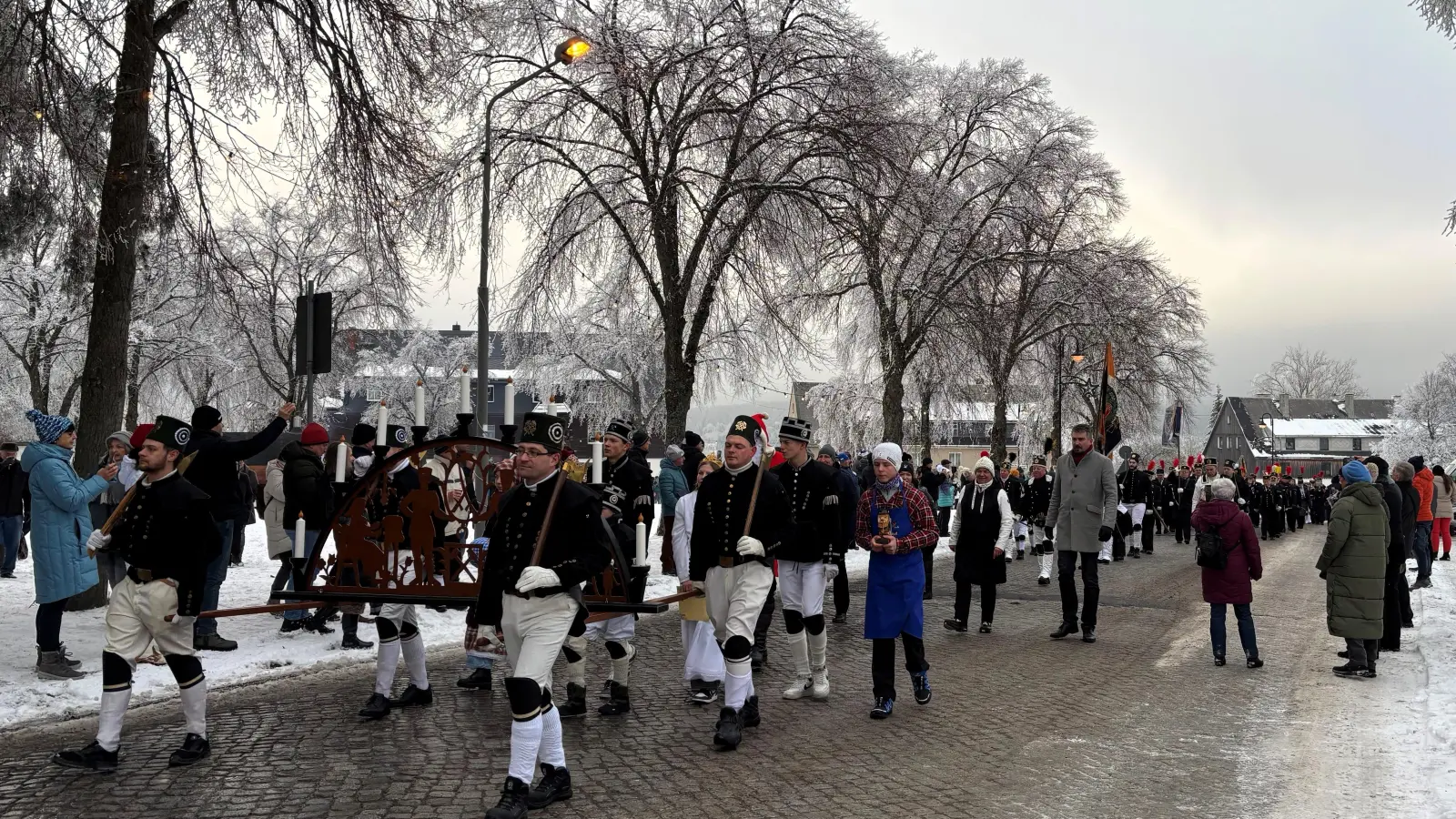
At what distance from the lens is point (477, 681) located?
864cm

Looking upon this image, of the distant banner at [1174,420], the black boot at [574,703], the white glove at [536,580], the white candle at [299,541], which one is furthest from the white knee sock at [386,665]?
the distant banner at [1174,420]

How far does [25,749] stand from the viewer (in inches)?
265

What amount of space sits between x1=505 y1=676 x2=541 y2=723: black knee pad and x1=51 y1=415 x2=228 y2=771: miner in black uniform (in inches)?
84.1

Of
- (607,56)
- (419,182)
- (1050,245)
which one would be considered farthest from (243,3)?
(1050,245)

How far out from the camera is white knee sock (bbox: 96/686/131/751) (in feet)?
20.5

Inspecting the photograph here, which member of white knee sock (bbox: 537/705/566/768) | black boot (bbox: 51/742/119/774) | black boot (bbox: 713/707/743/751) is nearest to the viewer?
white knee sock (bbox: 537/705/566/768)

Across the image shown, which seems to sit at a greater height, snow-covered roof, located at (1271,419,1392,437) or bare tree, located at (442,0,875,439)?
bare tree, located at (442,0,875,439)

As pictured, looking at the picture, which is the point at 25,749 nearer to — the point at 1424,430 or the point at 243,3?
the point at 243,3

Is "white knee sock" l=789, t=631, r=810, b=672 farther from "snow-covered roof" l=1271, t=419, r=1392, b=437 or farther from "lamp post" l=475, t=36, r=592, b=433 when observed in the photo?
"snow-covered roof" l=1271, t=419, r=1392, b=437

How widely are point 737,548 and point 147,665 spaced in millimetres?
5027

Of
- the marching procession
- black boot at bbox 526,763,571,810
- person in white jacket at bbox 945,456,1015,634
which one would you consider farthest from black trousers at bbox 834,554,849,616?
black boot at bbox 526,763,571,810

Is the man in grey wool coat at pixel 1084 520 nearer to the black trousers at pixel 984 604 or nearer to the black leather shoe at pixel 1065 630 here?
the black leather shoe at pixel 1065 630

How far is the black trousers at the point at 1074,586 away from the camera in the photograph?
1155 cm

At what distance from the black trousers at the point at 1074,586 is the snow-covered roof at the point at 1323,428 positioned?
106 m
